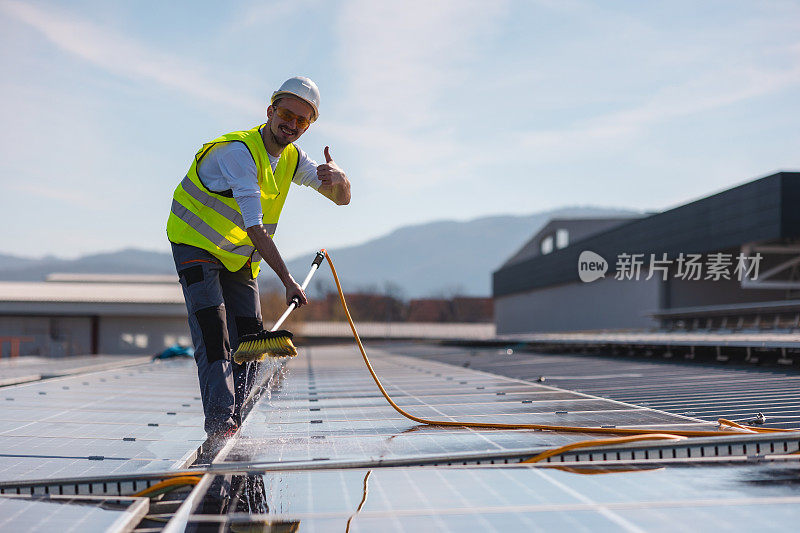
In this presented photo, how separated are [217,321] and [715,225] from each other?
30376 millimetres

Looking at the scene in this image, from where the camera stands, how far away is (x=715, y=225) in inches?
1244

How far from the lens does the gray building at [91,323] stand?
139 ft

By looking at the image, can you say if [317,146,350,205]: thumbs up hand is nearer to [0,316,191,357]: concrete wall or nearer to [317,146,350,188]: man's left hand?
[317,146,350,188]: man's left hand

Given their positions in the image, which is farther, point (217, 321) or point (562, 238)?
point (562, 238)

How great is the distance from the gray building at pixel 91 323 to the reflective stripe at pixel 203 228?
3841 cm

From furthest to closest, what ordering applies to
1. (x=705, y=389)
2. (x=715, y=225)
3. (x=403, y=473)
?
1. (x=715, y=225)
2. (x=705, y=389)
3. (x=403, y=473)

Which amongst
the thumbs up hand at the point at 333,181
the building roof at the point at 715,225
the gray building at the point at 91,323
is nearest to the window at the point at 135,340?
the gray building at the point at 91,323

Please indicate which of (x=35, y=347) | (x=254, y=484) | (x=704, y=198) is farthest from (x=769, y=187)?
(x=35, y=347)

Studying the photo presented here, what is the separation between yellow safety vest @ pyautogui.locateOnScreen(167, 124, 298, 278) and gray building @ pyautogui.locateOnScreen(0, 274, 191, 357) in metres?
38.4

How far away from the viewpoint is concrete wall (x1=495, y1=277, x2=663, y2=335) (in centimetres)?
3947

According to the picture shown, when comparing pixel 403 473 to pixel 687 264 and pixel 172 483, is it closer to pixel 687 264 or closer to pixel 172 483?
pixel 172 483

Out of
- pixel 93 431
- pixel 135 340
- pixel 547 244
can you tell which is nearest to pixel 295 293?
pixel 93 431

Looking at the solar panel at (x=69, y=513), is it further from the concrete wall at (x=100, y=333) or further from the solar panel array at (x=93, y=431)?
the concrete wall at (x=100, y=333)

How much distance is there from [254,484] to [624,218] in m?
52.1
